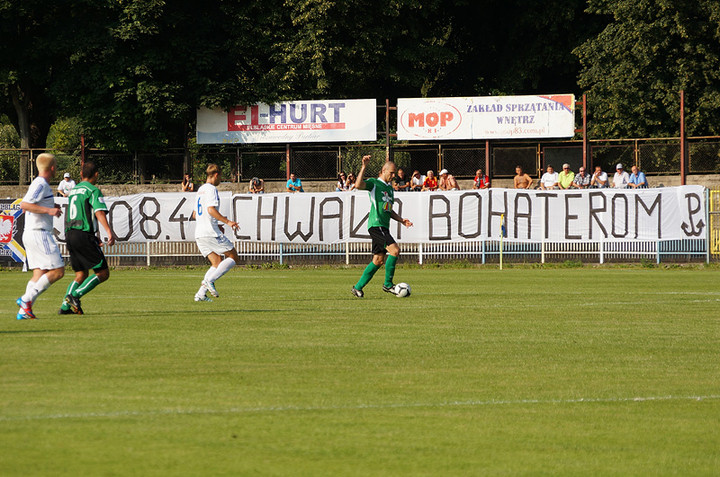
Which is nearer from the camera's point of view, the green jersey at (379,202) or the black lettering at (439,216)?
the green jersey at (379,202)

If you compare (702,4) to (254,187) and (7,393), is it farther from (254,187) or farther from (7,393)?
(7,393)

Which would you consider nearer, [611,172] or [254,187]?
[254,187]

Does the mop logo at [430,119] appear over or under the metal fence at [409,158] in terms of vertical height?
over

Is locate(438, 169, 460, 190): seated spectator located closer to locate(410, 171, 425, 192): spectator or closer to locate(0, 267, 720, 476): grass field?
locate(410, 171, 425, 192): spectator

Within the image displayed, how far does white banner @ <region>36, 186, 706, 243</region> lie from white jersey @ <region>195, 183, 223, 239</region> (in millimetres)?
12949

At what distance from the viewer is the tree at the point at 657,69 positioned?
4319 cm

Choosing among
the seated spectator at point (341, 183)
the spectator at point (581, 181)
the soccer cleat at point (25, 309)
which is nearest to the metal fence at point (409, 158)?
the seated spectator at point (341, 183)

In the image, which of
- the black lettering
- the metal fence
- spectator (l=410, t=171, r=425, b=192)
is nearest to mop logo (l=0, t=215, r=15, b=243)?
the metal fence

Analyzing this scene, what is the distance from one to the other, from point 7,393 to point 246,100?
35773 mm

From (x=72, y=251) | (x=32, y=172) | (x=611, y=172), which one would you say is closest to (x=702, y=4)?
(x=611, y=172)

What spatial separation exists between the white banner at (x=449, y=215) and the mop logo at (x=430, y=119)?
1080 centimetres

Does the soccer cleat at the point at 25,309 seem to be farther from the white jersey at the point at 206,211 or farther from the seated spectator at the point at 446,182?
the seated spectator at the point at 446,182

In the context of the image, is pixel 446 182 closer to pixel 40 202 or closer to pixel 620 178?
pixel 620 178

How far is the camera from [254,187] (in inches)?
1328
